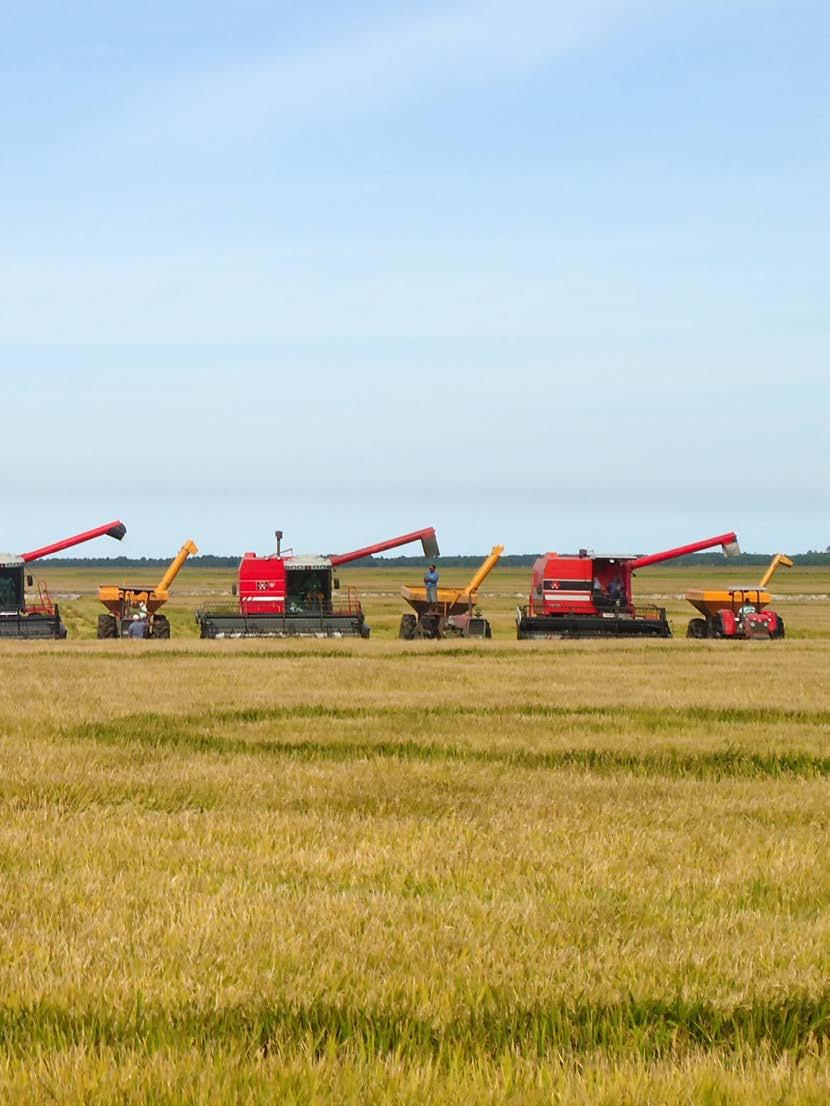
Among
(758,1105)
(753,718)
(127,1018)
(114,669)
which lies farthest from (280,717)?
(758,1105)

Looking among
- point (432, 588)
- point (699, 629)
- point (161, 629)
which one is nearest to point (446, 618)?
point (432, 588)

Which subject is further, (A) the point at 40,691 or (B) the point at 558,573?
(B) the point at 558,573

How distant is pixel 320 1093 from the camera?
16.2 feet

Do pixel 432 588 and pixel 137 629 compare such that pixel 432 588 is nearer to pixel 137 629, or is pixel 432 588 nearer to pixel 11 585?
pixel 137 629

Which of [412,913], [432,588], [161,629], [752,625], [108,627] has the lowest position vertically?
[412,913]

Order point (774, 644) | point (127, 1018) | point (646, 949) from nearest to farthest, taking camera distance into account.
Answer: point (127, 1018) → point (646, 949) → point (774, 644)

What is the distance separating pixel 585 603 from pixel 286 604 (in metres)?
10.4

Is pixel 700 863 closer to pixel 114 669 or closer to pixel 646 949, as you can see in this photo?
pixel 646 949

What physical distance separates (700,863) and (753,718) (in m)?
10.2

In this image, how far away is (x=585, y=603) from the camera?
42.9m

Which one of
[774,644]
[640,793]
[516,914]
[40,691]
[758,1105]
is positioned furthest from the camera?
[774,644]

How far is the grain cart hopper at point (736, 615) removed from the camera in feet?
143

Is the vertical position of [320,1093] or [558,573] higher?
[558,573]

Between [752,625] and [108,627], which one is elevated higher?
[108,627]
